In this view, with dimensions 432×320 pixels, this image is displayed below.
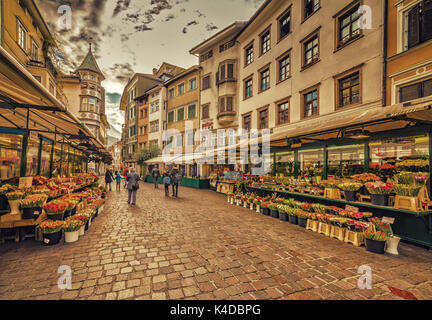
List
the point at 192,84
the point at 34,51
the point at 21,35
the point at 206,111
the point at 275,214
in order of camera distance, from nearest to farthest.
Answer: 1. the point at 275,214
2. the point at 21,35
3. the point at 34,51
4. the point at 206,111
5. the point at 192,84

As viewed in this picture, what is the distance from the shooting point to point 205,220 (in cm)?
722

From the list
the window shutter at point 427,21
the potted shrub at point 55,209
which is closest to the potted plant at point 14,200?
the potted shrub at point 55,209

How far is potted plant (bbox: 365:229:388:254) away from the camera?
177 inches

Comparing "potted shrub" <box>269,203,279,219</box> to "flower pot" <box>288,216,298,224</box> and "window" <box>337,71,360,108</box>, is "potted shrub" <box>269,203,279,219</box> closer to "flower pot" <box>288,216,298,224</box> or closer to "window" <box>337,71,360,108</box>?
"flower pot" <box>288,216,298,224</box>

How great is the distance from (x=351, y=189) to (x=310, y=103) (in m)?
8.23

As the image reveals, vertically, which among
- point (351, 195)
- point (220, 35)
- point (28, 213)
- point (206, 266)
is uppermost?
point (220, 35)

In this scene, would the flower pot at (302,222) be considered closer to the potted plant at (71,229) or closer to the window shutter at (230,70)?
the potted plant at (71,229)

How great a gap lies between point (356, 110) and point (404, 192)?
638 cm

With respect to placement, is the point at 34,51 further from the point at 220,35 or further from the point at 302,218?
the point at 302,218

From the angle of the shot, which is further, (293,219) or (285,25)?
(285,25)

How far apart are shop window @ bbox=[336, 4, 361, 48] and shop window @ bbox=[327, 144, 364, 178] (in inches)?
262

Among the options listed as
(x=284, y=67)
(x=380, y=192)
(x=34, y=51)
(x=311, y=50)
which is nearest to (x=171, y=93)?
(x=34, y=51)

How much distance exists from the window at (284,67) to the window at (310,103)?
7.64 ft

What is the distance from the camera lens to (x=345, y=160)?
753cm
